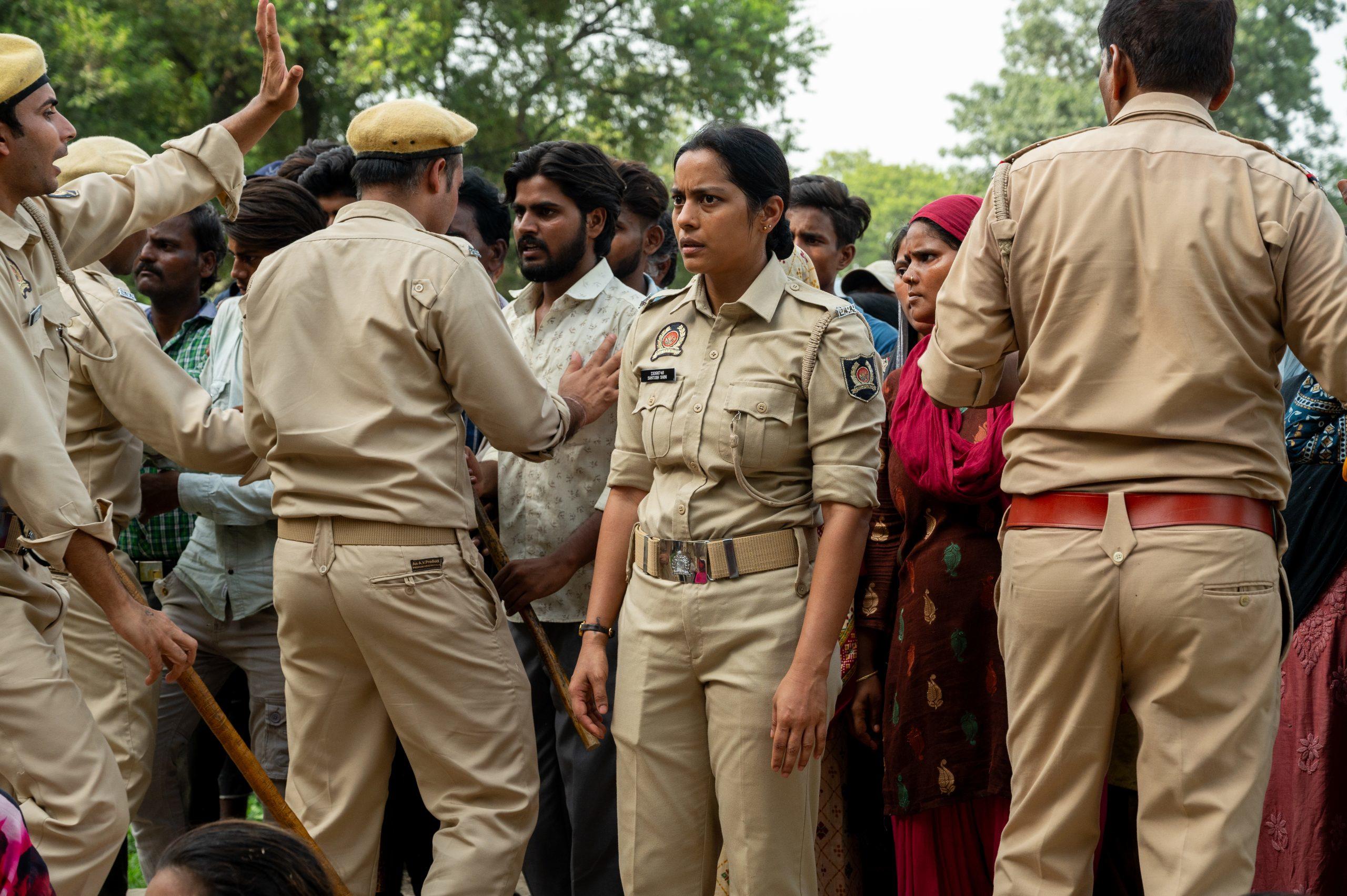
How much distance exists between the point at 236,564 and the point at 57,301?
1.36 metres

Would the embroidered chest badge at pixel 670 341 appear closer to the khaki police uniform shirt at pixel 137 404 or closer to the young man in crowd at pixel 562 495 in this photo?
the young man in crowd at pixel 562 495

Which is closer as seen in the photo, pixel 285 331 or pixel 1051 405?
pixel 1051 405

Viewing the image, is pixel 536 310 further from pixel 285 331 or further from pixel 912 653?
pixel 912 653

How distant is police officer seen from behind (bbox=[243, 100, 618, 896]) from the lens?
345 centimetres

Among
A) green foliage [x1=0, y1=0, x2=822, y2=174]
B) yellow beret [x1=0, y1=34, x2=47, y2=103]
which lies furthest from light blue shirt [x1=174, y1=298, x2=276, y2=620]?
green foliage [x1=0, y1=0, x2=822, y2=174]

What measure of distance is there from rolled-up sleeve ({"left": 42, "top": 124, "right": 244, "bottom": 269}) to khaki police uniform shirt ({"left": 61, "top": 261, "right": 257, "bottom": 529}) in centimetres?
35

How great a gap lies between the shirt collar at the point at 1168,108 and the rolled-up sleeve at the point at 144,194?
87.8 inches

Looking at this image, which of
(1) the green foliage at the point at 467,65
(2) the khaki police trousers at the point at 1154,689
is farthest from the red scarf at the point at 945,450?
(1) the green foliage at the point at 467,65

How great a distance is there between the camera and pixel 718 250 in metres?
3.27

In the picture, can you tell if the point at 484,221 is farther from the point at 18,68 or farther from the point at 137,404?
the point at 18,68

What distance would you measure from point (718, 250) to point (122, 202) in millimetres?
1595

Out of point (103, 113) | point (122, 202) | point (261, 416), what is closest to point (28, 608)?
point (261, 416)

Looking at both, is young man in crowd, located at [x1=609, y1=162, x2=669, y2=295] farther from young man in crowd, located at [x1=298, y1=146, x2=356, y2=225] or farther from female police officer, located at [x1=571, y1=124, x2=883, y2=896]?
female police officer, located at [x1=571, y1=124, x2=883, y2=896]

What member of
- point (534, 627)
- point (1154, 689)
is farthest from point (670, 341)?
point (1154, 689)
